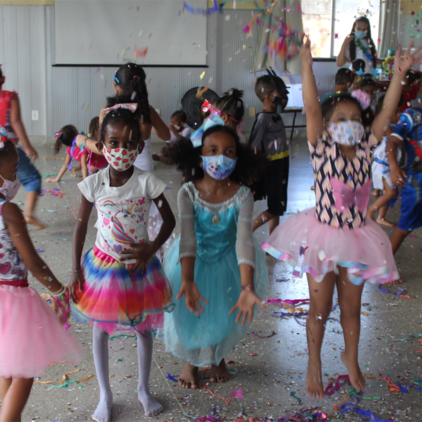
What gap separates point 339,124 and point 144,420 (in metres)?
1.23

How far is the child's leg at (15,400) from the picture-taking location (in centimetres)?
147

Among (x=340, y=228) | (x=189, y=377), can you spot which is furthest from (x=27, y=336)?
(x=340, y=228)

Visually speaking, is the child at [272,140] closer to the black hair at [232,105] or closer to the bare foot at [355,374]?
the black hair at [232,105]

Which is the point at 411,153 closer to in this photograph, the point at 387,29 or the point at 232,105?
the point at 232,105

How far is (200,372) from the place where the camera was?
6.54 feet

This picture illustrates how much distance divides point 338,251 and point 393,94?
595 millimetres

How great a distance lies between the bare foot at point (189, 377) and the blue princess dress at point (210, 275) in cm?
4

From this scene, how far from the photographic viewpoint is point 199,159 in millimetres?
1936

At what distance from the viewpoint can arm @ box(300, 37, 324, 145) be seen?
179 cm

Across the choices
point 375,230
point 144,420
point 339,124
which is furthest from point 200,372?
point 339,124

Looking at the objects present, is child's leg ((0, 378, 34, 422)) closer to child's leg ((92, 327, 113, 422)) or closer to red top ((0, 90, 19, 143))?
child's leg ((92, 327, 113, 422))

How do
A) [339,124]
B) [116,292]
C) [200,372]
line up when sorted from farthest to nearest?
1. [200,372]
2. [339,124]
3. [116,292]

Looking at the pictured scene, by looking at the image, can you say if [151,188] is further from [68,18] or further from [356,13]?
[356,13]

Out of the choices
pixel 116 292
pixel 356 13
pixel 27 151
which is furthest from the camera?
pixel 356 13
